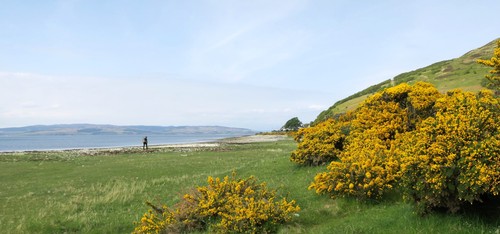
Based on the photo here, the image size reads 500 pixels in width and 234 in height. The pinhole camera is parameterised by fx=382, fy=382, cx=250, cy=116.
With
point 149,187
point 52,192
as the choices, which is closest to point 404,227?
point 149,187

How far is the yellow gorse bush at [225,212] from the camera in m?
11.7

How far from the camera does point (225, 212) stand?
12.8m

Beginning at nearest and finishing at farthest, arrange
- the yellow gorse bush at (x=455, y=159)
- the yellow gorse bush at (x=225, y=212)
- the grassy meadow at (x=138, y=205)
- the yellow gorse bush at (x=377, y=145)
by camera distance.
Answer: the yellow gorse bush at (x=455, y=159)
the grassy meadow at (x=138, y=205)
the yellow gorse bush at (x=225, y=212)
the yellow gorse bush at (x=377, y=145)

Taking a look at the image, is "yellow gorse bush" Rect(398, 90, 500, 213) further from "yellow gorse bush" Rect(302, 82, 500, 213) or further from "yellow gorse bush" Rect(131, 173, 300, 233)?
"yellow gorse bush" Rect(131, 173, 300, 233)

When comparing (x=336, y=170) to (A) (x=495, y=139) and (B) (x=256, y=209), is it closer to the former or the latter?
(B) (x=256, y=209)

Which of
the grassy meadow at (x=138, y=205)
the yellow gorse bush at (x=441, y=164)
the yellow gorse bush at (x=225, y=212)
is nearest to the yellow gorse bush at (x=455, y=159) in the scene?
the yellow gorse bush at (x=441, y=164)

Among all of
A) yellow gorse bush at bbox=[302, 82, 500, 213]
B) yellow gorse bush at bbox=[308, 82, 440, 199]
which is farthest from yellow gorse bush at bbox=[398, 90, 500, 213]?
yellow gorse bush at bbox=[308, 82, 440, 199]

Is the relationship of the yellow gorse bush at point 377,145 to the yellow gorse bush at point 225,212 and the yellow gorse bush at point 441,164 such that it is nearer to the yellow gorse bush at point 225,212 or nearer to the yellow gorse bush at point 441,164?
the yellow gorse bush at point 441,164

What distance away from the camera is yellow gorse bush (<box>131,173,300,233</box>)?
11.7 meters

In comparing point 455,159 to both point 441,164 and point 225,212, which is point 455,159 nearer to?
point 441,164

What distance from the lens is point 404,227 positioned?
30.4ft

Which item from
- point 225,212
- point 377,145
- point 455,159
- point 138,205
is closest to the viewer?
point 455,159

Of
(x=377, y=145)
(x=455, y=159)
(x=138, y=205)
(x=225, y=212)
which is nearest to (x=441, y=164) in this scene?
(x=455, y=159)

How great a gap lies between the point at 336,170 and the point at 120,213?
9684 mm
